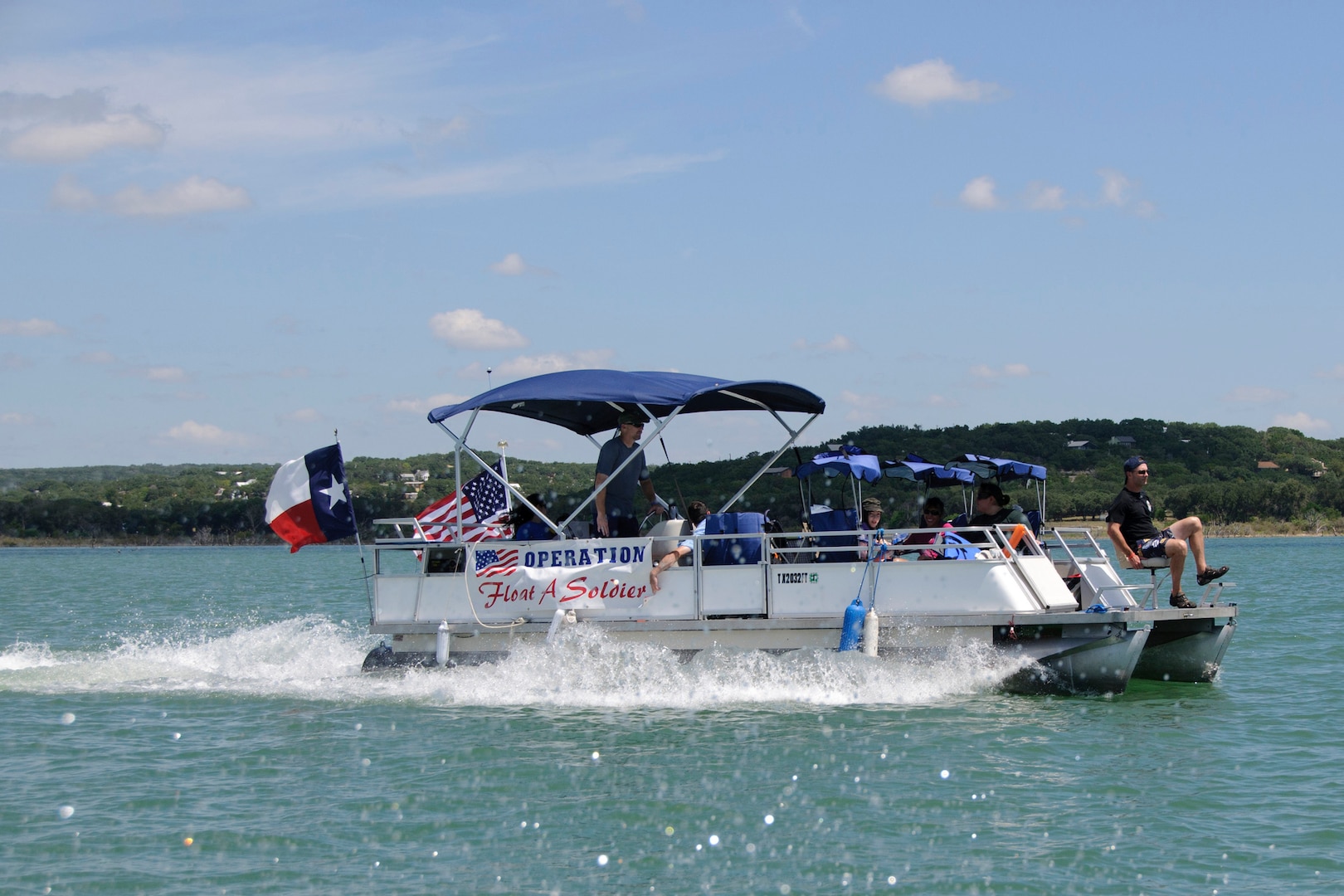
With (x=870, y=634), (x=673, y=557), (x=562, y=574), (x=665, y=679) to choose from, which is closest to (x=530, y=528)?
(x=562, y=574)

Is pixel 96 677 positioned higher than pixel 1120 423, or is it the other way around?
pixel 1120 423

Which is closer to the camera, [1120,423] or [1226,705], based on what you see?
[1226,705]

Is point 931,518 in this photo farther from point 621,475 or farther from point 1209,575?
point 621,475

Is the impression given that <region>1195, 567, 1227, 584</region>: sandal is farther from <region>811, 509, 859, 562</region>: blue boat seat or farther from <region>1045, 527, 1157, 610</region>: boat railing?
<region>811, 509, 859, 562</region>: blue boat seat

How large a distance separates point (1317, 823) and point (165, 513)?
6103 inches

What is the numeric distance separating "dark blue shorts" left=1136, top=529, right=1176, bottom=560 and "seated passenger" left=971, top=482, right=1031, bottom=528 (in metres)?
1.13

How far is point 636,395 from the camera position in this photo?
12.5 m

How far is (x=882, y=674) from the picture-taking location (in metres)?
12.1

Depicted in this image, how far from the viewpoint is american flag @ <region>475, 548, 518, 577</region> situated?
42.4 ft

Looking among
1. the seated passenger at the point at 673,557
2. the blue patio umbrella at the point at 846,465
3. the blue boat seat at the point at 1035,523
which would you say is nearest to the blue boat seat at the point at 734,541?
the seated passenger at the point at 673,557

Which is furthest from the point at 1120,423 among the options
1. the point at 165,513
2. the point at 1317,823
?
the point at 165,513

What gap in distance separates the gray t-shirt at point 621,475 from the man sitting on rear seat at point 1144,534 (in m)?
4.73

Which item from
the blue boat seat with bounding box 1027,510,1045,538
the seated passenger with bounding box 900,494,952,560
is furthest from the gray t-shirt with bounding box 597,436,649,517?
the blue boat seat with bounding box 1027,510,1045,538

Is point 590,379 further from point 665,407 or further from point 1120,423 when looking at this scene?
point 1120,423
